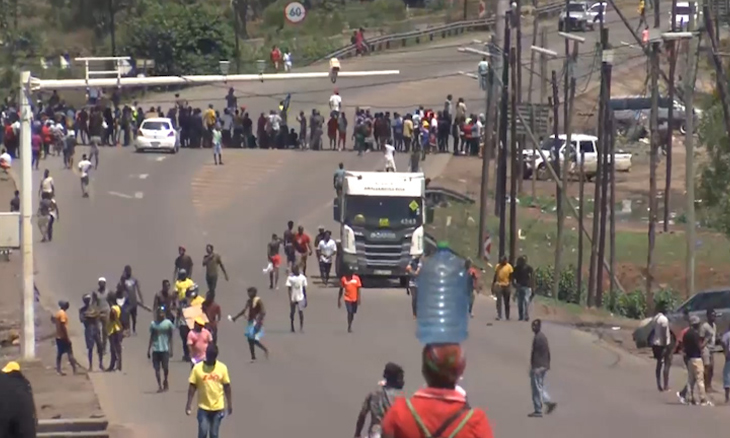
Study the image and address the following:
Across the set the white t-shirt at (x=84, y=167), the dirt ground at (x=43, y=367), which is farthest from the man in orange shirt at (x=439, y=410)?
the white t-shirt at (x=84, y=167)

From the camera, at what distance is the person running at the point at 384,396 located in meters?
14.6

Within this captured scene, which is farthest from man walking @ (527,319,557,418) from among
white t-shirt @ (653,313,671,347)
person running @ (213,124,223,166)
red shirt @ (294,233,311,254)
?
person running @ (213,124,223,166)

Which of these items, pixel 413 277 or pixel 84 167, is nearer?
pixel 413 277

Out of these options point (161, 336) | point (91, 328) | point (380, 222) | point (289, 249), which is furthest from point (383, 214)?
point (161, 336)

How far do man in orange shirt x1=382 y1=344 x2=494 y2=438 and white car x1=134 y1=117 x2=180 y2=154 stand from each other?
170 ft

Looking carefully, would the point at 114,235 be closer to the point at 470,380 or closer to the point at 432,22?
Answer: the point at 470,380

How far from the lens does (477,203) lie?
5434 centimetres

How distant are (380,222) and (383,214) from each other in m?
0.21

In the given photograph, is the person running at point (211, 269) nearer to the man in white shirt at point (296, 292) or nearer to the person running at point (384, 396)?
the man in white shirt at point (296, 292)

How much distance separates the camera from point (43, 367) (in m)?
28.9

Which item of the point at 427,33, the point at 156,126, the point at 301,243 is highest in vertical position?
the point at 427,33

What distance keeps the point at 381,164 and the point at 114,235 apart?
13791 millimetres

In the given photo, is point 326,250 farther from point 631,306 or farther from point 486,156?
point 486,156

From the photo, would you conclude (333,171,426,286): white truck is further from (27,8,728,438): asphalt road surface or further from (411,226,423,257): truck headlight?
(27,8,728,438): asphalt road surface
